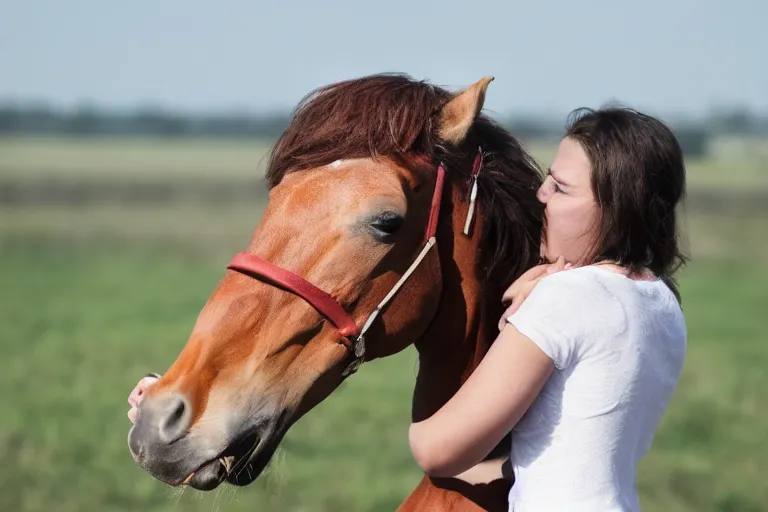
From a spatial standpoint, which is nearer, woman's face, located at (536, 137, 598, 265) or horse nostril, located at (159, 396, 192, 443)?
horse nostril, located at (159, 396, 192, 443)

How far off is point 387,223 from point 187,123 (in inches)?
3026

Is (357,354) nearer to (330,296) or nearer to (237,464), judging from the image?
(330,296)

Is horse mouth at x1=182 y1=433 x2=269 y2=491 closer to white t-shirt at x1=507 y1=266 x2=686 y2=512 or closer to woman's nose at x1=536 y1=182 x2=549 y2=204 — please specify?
white t-shirt at x1=507 y1=266 x2=686 y2=512

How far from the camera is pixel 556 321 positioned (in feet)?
6.75

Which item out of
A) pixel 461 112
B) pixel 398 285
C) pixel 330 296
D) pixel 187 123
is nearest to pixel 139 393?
pixel 330 296

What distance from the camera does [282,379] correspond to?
7.11 feet

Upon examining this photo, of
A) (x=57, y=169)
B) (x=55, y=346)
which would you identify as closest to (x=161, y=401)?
(x=55, y=346)

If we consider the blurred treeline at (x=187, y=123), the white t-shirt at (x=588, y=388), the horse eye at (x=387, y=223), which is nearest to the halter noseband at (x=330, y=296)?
the horse eye at (x=387, y=223)

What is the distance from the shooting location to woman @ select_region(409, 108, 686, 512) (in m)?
2.07

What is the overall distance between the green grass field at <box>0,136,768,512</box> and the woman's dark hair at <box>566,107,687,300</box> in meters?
0.98

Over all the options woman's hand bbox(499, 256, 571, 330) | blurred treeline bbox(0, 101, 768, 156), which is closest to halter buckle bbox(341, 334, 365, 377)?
woman's hand bbox(499, 256, 571, 330)

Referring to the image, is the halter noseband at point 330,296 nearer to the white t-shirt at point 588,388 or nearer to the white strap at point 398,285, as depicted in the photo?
the white strap at point 398,285

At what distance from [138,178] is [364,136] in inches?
2141

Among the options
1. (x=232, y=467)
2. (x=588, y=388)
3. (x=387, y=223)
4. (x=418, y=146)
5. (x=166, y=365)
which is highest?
(x=418, y=146)
